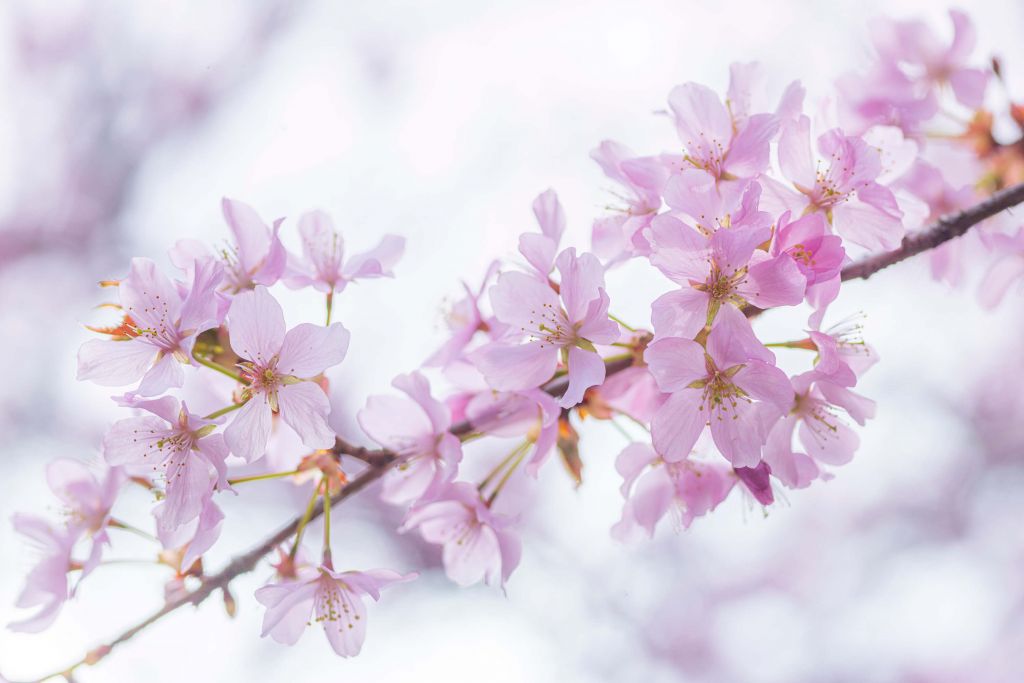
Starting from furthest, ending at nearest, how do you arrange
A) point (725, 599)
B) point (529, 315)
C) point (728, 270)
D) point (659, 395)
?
point (725, 599)
point (659, 395)
point (529, 315)
point (728, 270)

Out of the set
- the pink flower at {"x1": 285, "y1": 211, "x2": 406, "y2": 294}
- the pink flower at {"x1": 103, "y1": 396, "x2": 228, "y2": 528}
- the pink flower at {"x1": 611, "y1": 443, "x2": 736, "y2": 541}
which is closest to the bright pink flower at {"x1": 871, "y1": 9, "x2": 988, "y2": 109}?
the pink flower at {"x1": 611, "y1": 443, "x2": 736, "y2": 541}

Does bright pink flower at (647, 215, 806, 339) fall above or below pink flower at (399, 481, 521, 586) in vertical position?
above

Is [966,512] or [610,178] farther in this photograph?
[966,512]

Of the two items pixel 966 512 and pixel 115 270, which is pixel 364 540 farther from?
pixel 966 512

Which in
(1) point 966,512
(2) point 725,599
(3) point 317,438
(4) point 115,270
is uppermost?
(3) point 317,438

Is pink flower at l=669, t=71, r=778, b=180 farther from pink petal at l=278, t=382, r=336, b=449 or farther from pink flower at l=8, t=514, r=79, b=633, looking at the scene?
pink flower at l=8, t=514, r=79, b=633

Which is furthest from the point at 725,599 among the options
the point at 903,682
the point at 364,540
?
the point at 364,540

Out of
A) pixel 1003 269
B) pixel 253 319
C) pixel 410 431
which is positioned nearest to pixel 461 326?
pixel 410 431
